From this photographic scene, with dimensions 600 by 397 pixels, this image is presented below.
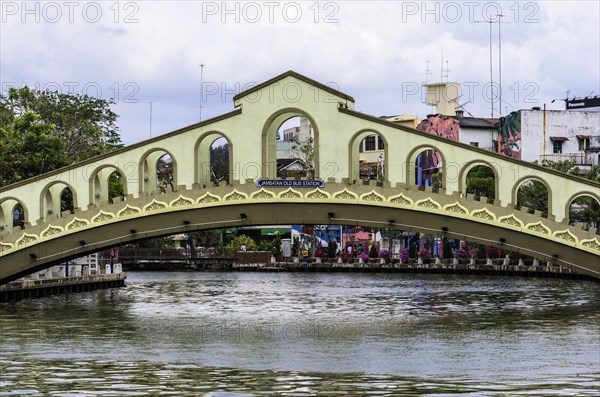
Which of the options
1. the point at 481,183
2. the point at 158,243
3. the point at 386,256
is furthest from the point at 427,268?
the point at 158,243

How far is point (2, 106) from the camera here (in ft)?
359

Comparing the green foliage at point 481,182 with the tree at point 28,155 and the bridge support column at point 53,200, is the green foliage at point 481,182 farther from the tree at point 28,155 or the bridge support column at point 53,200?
the bridge support column at point 53,200

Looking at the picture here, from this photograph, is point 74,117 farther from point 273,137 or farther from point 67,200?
point 273,137

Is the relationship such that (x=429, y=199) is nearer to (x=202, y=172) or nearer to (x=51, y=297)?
(x=202, y=172)

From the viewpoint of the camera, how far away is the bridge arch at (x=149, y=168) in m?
63.1

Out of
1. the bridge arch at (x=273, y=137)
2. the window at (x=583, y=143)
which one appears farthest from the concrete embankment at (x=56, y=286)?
the window at (x=583, y=143)

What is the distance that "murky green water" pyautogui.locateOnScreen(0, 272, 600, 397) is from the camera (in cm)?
4162

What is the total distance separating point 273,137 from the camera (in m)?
63.4

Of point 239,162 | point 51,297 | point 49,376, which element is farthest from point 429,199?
point 51,297

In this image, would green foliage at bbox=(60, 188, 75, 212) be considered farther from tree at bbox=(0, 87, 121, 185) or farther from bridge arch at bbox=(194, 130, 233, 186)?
bridge arch at bbox=(194, 130, 233, 186)

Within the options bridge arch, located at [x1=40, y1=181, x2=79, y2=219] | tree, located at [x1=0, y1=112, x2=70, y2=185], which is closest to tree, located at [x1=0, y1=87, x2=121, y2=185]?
tree, located at [x1=0, y1=112, x2=70, y2=185]

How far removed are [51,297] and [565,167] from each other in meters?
53.3

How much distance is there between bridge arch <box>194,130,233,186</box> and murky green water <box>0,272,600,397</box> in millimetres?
7098

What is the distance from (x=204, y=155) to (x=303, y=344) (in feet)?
A: 45.5
